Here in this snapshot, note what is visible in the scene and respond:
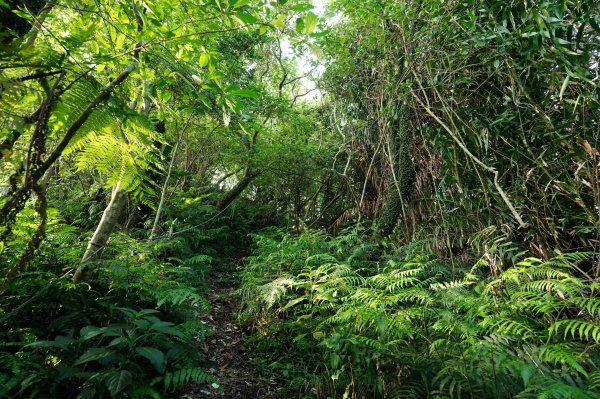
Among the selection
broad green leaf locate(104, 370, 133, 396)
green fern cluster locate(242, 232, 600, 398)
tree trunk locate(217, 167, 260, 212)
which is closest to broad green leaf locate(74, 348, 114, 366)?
broad green leaf locate(104, 370, 133, 396)

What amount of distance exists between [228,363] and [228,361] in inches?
1.7

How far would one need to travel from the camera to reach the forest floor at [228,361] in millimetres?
3033

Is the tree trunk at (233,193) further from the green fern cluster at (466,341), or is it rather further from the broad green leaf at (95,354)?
the broad green leaf at (95,354)

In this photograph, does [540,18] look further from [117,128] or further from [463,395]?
[117,128]

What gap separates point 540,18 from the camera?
8.42 feet

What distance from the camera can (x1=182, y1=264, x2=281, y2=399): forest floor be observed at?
3.03 meters

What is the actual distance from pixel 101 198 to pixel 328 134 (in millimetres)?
5695

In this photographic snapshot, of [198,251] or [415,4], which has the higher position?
[415,4]

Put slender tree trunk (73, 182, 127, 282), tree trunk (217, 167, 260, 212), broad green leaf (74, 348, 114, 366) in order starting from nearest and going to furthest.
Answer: broad green leaf (74, 348, 114, 366)
slender tree trunk (73, 182, 127, 282)
tree trunk (217, 167, 260, 212)

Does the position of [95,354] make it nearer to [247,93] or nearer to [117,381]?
[117,381]

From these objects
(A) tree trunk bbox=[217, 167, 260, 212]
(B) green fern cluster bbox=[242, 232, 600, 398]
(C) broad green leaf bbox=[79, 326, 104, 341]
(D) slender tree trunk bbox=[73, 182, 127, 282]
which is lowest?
(B) green fern cluster bbox=[242, 232, 600, 398]

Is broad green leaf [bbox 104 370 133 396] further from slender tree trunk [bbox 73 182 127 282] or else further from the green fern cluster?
→ the green fern cluster

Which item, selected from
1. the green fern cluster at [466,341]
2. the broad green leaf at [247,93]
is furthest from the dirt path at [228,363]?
the broad green leaf at [247,93]

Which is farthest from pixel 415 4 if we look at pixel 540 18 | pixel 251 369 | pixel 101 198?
pixel 101 198
